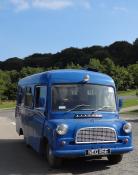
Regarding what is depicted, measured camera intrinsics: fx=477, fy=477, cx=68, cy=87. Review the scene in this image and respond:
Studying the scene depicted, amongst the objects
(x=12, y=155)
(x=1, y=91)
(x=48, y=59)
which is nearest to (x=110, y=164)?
(x=12, y=155)

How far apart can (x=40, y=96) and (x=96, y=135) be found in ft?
7.52

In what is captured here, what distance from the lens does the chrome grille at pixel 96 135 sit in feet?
34.3

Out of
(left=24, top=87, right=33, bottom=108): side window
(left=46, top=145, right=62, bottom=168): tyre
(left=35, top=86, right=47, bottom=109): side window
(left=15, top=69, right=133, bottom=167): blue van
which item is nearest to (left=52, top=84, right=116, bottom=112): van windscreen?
(left=15, top=69, right=133, bottom=167): blue van

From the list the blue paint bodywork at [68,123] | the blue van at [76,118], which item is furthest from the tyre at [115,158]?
the blue paint bodywork at [68,123]

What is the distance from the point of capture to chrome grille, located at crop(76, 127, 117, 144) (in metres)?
10.5

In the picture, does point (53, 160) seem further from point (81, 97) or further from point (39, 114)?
point (81, 97)

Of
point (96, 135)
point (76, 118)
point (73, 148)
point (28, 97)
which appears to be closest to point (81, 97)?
point (76, 118)

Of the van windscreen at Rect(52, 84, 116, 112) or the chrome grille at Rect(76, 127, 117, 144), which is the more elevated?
the van windscreen at Rect(52, 84, 116, 112)

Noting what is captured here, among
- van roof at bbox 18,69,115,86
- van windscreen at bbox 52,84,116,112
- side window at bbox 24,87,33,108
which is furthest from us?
side window at bbox 24,87,33,108

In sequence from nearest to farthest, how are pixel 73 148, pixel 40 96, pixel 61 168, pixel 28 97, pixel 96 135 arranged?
pixel 73 148
pixel 96 135
pixel 61 168
pixel 40 96
pixel 28 97

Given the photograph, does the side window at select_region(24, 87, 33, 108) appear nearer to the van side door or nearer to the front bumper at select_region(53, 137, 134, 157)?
the van side door

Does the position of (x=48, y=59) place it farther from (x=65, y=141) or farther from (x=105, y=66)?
(x=65, y=141)

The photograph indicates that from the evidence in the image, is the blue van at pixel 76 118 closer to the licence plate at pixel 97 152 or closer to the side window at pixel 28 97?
the licence plate at pixel 97 152

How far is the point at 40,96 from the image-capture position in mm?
12219
